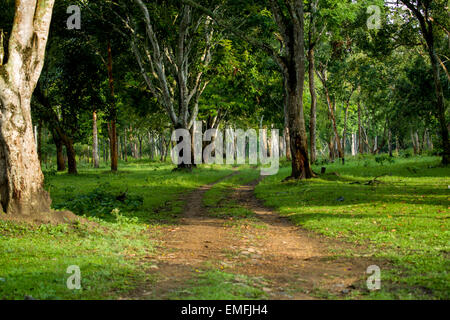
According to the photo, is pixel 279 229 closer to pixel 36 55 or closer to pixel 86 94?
pixel 36 55

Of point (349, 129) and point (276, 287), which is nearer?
point (276, 287)

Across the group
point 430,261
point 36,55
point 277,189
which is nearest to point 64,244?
point 36,55

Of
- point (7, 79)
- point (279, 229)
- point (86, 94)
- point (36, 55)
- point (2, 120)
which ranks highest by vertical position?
point (86, 94)

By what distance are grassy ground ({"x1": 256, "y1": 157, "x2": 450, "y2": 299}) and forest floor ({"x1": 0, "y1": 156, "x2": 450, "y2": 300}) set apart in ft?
0.10

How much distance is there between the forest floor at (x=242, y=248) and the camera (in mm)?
6203

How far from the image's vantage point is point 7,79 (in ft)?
33.8

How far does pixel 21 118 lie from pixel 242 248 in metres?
6.07

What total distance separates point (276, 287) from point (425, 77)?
39.5m

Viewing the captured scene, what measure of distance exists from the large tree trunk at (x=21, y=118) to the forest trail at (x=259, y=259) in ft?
11.2

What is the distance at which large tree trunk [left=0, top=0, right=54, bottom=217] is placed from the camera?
10250mm
